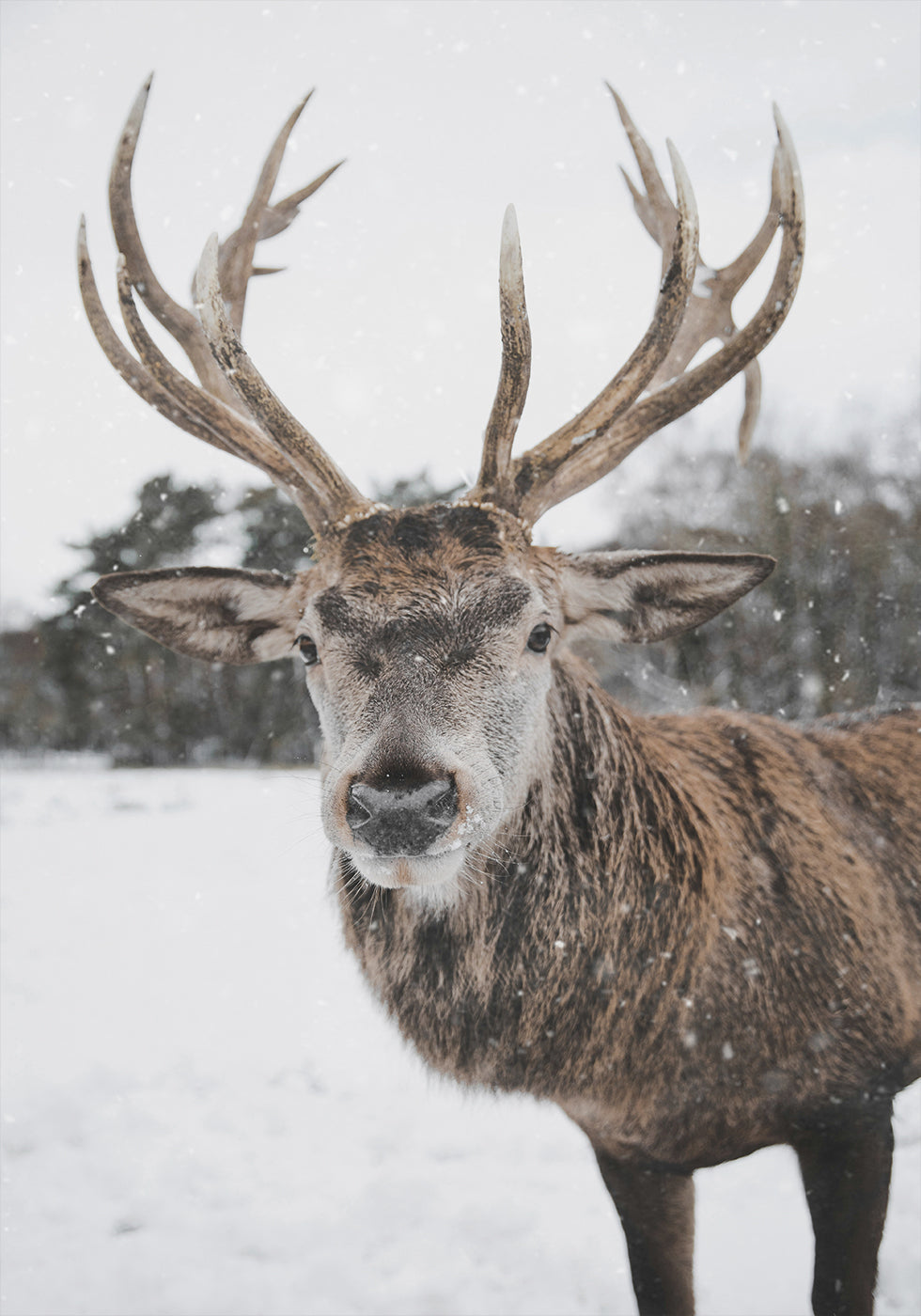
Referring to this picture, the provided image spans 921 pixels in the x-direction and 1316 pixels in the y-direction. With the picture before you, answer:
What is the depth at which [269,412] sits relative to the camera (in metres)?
2.62

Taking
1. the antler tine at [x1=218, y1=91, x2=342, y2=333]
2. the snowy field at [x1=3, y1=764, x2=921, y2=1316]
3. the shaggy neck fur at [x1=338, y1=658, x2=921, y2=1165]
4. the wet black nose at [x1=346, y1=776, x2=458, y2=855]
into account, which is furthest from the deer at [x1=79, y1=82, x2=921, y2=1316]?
the antler tine at [x1=218, y1=91, x2=342, y2=333]

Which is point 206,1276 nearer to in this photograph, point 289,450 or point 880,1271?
point 880,1271

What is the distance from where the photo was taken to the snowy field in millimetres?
2984

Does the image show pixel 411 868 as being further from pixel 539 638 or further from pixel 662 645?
pixel 662 645

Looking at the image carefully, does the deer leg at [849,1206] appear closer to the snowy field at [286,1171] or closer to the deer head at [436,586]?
the snowy field at [286,1171]

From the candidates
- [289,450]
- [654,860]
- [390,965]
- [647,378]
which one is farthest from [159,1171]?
[647,378]

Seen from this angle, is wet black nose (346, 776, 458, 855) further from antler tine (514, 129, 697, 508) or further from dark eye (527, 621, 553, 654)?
antler tine (514, 129, 697, 508)

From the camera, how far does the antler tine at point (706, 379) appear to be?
268 cm

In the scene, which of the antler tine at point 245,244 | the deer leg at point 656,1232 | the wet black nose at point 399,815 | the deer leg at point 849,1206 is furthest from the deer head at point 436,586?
the deer leg at point 849,1206

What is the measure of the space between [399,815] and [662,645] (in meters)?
16.0

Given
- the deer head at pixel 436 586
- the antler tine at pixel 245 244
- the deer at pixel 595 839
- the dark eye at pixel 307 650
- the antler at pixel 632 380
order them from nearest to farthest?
the deer head at pixel 436 586 → the deer at pixel 595 839 → the dark eye at pixel 307 650 → the antler at pixel 632 380 → the antler tine at pixel 245 244

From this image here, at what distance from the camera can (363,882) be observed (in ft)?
7.91

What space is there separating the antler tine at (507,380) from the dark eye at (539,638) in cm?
46

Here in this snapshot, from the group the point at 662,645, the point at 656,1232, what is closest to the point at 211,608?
the point at 656,1232
